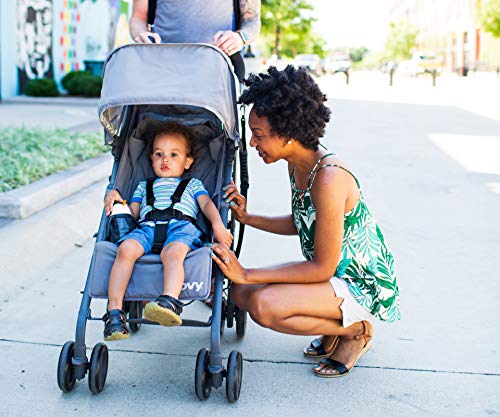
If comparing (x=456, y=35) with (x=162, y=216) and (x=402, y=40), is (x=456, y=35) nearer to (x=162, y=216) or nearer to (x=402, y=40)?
(x=402, y=40)

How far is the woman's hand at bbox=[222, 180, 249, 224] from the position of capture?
144 inches

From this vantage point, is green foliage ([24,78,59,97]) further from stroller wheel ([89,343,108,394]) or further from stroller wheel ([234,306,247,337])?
stroller wheel ([89,343,108,394])

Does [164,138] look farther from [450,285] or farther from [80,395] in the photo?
[450,285]

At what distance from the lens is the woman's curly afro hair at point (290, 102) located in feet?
10.4

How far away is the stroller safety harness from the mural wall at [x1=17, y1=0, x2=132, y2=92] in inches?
518

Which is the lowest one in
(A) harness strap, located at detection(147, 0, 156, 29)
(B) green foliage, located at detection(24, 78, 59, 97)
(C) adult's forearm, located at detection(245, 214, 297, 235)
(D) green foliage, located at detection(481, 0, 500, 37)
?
(C) adult's forearm, located at detection(245, 214, 297, 235)

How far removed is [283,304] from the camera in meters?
3.30

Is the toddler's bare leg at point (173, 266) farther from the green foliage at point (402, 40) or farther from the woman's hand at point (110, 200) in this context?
the green foliage at point (402, 40)

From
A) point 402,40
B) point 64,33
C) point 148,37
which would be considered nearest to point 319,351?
point 148,37

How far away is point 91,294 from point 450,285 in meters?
Answer: 2.51

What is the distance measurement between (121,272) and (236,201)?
2.62 ft

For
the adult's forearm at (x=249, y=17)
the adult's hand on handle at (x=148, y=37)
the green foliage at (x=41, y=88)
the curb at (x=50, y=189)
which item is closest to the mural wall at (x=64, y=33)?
the green foliage at (x=41, y=88)

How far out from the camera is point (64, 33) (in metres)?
17.6

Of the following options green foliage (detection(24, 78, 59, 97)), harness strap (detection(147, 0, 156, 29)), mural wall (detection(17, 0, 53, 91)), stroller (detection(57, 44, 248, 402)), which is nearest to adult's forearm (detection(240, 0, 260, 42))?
harness strap (detection(147, 0, 156, 29))
